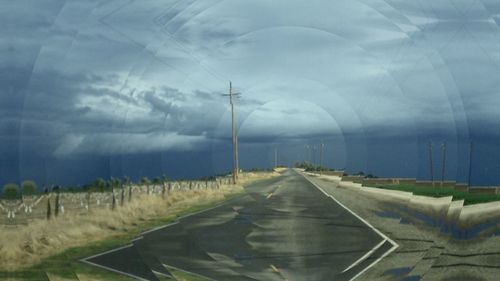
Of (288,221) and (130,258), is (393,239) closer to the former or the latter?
(288,221)

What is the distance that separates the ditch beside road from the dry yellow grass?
7.53 metres

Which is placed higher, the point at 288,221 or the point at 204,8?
the point at 204,8

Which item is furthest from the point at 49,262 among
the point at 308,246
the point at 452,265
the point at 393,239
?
the point at 452,265

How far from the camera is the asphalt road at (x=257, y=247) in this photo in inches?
388

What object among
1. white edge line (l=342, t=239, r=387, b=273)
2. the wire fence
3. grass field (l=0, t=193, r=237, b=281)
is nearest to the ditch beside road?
white edge line (l=342, t=239, r=387, b=273)

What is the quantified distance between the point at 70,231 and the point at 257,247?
20.6 feet

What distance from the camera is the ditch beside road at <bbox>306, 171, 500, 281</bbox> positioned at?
9.80 meters

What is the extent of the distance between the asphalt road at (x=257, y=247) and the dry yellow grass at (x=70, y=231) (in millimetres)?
1533

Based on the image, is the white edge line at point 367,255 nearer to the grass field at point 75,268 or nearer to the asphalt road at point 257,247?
the asphalt road at point 257,247

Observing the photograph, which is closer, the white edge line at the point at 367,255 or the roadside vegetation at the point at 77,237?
the white edge line at the point at 367,255

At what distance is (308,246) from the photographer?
1206 centimetres

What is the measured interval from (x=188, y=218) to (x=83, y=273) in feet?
21.9

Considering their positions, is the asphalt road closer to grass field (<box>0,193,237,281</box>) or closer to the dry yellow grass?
grass field (<box>0,193,237,281</box>)

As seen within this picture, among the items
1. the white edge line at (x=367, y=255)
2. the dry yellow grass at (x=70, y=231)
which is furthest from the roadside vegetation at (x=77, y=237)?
the white edge line at (x=367, y=255)
